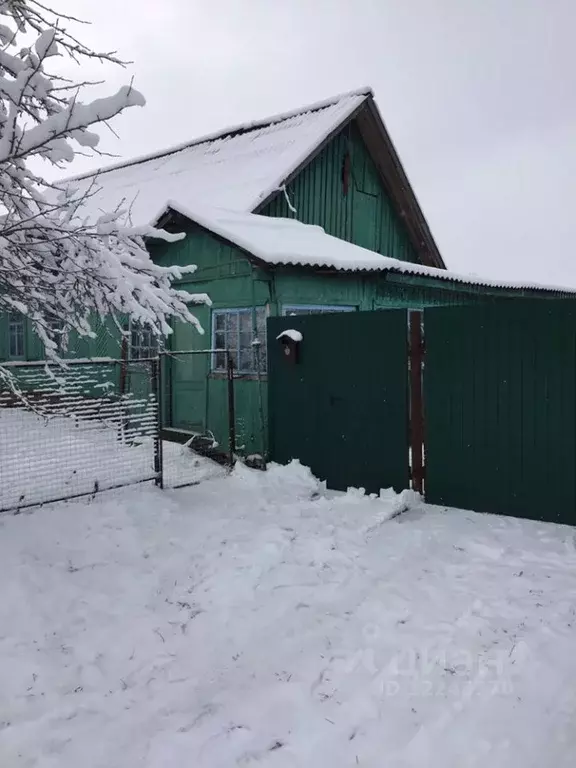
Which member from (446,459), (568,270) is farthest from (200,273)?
(568,270)

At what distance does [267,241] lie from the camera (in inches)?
341

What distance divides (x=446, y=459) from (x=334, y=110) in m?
10.1

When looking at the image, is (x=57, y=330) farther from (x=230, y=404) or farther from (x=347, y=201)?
(x=347, y=201)

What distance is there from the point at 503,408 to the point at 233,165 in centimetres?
1029

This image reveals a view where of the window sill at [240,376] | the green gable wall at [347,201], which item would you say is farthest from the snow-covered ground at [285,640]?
the green gable wall at [347,201]

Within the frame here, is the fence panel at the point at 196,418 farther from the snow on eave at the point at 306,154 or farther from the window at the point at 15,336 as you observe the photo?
the window at the point at 15,336

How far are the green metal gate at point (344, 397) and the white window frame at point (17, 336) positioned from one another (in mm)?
8902

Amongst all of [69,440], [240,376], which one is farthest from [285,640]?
[240,376]

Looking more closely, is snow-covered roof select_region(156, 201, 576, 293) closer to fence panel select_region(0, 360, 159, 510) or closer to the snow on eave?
the snow on eave

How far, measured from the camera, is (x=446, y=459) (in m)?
6.12

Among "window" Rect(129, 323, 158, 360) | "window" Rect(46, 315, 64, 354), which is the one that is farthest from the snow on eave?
"window" Rect(46, 315, 64, 354)

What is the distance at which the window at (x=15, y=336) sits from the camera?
1412 cm

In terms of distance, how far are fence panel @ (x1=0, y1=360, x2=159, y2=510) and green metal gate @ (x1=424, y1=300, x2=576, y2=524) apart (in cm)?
343

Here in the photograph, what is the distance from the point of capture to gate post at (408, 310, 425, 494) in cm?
628
